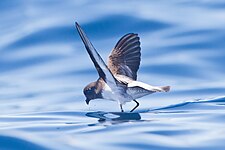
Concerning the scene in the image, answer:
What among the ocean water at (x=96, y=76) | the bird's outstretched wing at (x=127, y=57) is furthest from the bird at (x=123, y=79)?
the ocean water at (x=96, y=76)

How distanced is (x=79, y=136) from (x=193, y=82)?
3535mm

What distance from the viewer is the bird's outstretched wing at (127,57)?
28.1 ft

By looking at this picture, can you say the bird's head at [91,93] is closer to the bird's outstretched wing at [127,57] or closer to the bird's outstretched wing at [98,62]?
the bird's outstretched wing at [127,57]

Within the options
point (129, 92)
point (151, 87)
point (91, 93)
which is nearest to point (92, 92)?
point (91, 93)

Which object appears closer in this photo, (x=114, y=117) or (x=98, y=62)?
(x=98, y=62)

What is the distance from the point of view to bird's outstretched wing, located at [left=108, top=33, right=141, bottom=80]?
28.1 ft

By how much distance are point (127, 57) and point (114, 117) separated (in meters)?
1.14

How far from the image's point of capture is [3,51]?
36.5ft

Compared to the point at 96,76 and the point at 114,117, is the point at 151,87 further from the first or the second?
the point at 96,76

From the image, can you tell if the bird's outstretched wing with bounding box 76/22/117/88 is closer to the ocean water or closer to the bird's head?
the ocean water

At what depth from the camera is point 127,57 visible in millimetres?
8672

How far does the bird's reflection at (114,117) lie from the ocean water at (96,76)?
12 millimetres

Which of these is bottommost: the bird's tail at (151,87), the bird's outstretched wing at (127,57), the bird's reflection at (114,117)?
the bird's reflection at (114,117)

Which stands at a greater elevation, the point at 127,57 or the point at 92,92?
the point at 127,57
